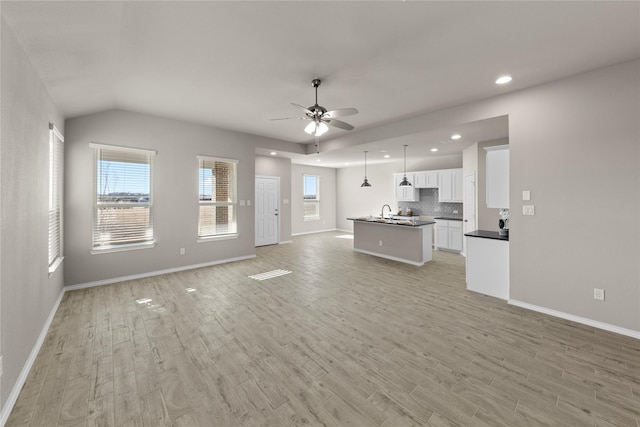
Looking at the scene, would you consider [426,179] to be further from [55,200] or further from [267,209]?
[55,200]

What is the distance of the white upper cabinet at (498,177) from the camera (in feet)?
11.5

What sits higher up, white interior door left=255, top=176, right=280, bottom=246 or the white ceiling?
the white ceiling

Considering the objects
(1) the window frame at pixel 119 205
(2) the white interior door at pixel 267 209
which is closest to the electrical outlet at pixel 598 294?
(1) the window frame at pixel 119 205

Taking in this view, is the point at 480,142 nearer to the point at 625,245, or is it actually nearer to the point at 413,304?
the point at 625,245

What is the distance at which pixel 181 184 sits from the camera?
4910mm

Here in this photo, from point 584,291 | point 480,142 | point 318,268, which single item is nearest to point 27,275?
point 318,268

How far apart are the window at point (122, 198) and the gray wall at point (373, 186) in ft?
22.7

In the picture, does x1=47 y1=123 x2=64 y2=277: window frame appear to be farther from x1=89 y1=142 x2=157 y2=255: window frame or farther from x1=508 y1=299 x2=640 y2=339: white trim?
x1=508 y1=299 x2=640 y2=339: white trim

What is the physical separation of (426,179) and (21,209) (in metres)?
7.84

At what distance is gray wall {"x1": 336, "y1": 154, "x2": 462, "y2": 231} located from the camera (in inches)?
306

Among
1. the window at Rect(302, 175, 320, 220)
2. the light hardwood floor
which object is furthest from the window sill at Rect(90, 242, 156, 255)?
the window at Rect(302, 175, 320, 220)

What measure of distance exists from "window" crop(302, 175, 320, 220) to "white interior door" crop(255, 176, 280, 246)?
196 cm

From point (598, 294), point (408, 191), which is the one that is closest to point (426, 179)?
point (408, 191)

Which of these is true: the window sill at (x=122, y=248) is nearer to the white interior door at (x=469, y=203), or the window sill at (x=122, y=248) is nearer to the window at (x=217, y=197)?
the window at (x=217, y=197)
